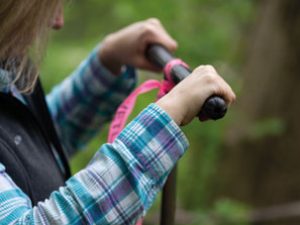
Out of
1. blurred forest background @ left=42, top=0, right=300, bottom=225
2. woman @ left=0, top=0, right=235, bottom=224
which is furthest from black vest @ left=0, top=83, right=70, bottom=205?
blurred forest background @ left=42, top=0, right=300, bottom=225

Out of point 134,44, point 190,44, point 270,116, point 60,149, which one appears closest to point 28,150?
point 60,149

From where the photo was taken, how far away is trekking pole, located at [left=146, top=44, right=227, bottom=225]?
912 mm

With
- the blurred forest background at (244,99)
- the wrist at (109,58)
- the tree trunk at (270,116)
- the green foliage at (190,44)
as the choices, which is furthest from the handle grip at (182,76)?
the tree trunk at (270,116)

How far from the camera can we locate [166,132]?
0.93 metres

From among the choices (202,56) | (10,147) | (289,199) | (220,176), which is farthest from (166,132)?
(220,176)

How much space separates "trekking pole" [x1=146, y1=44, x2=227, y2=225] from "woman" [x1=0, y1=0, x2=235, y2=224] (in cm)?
2

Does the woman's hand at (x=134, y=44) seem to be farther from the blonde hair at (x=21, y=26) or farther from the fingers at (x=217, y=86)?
the fingers at (x=217, y=86)

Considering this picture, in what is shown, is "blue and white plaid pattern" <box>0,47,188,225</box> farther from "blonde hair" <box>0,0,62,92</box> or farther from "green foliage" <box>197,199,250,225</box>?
"green foliage" <box>197,199,250,225</box>

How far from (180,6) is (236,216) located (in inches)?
43.6

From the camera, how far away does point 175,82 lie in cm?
111

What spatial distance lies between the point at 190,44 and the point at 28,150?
1.90 metres

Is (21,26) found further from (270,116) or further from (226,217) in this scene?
(270,116)

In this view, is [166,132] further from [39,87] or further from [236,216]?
[236,216]

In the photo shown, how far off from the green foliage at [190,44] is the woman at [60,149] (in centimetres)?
143
